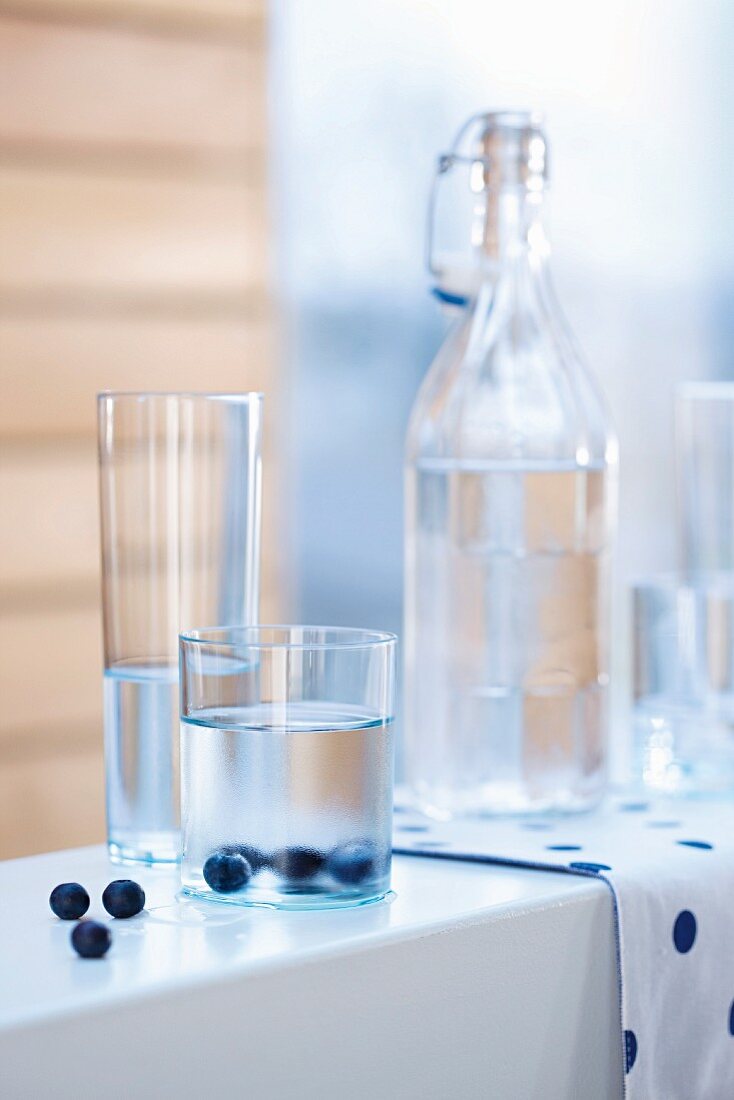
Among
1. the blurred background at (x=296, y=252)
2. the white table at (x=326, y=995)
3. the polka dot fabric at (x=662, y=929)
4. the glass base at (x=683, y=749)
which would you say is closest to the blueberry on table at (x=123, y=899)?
the white table at (x=326, y=995)

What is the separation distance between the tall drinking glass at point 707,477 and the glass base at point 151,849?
0.41 metres

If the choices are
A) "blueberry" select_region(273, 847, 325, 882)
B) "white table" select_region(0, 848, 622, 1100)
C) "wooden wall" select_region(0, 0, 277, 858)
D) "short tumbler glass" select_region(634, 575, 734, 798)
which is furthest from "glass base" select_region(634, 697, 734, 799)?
"wooden wall" select_region(0, 0, 277, 858)

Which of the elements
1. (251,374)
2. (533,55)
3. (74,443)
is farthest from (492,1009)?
(533,55)

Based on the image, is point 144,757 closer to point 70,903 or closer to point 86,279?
point 70,903

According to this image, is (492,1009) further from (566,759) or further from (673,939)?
(566,759)

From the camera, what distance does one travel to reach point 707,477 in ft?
3.12

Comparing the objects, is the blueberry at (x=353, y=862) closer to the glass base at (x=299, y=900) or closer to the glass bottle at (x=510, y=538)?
the glass base at (x=299, y=900)

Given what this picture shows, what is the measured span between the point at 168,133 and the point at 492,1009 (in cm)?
129

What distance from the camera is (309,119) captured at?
5.92 feet

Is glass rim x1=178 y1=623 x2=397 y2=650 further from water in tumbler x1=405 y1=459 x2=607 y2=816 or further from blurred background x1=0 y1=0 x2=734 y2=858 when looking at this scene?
blurred background x1=0 y1=0 x2=734 y2=858

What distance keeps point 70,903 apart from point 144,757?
11 centimetres

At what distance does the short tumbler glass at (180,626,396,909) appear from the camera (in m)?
0.61

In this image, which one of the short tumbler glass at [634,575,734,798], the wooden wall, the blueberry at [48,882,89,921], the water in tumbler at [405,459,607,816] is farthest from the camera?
the wooden wall

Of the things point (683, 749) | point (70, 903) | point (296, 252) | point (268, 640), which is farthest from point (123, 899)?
point (296, 252)
